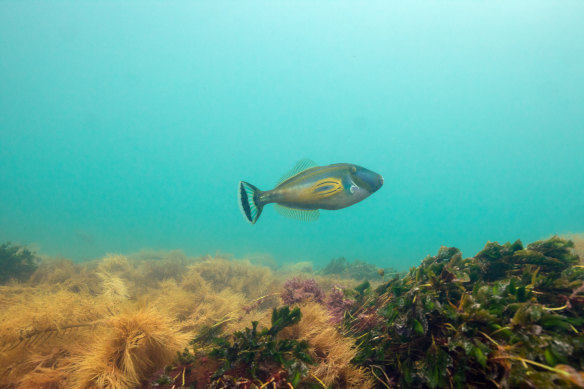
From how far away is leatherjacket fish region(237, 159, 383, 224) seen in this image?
2803 mm

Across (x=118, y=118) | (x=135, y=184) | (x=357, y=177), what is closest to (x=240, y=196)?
(x=357, y=177)

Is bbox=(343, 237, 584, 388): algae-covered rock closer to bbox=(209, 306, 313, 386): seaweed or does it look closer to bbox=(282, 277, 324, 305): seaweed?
bbox=(209, 306, 313, 386): seaweed

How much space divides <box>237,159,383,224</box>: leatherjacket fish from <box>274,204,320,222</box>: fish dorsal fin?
0.02 meters

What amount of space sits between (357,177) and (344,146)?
13755 cm

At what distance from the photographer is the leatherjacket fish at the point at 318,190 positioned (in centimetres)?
280

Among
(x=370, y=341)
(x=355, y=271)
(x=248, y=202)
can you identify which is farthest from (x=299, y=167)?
(x=355, y=271)

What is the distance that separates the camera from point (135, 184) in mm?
126188

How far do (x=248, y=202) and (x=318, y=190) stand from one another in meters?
0.96

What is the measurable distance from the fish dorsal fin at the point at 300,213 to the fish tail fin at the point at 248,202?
318mm

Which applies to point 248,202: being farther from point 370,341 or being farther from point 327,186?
point 370,341

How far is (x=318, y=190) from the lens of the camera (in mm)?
2824

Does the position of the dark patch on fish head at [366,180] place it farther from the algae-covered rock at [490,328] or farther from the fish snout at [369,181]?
the algae-covered rock at [490,328]

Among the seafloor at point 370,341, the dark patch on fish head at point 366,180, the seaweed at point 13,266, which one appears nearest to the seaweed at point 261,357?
the seafloor at point 370,341

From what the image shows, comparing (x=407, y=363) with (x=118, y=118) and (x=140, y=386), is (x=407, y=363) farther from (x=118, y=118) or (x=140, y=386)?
(x=118, y=118)
